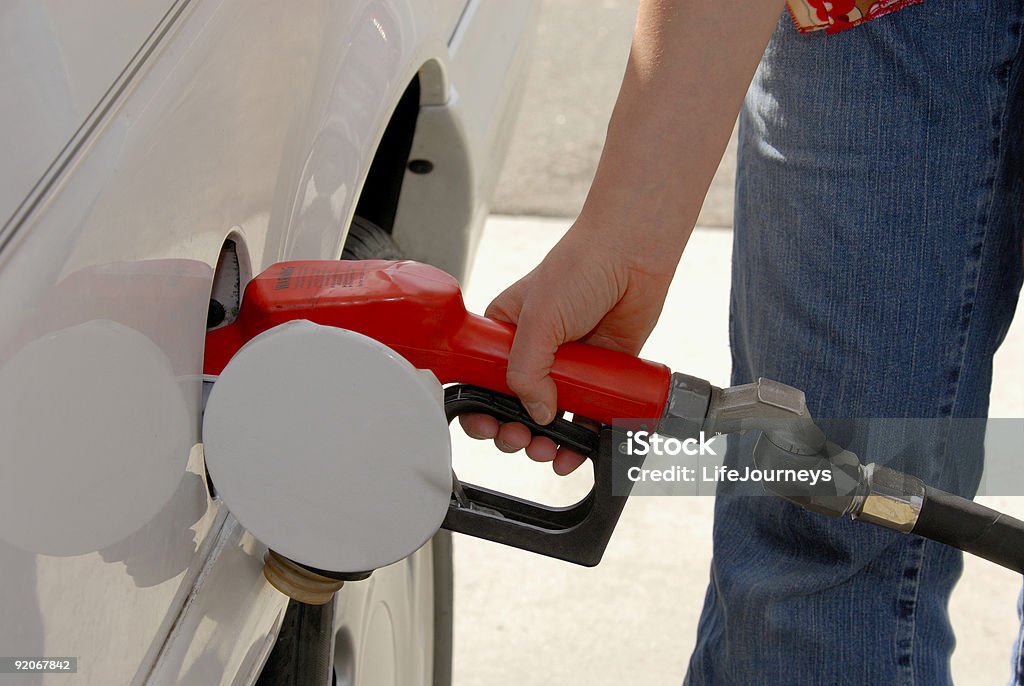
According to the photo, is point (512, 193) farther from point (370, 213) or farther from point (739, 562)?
point (739, 562)

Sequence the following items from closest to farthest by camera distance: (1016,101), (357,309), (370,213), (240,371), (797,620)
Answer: (240,371)
(357,309)
(1016,101)
(797,620)
(370,213)

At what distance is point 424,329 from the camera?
0.99m

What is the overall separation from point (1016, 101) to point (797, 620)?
66 cm

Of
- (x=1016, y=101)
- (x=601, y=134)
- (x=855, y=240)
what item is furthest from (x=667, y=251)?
(x=601, y=134)

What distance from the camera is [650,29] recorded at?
1.08 m

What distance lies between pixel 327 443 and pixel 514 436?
14.1 inches

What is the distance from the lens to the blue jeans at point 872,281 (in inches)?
49.3

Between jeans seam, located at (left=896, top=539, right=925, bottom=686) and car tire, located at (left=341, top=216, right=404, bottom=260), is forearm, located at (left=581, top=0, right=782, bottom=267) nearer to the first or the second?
car tire, located at (left=341, top=216, right=404, bottom=260)

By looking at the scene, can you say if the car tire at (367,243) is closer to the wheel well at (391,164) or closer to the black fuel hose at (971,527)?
the wheel well at (391,164)

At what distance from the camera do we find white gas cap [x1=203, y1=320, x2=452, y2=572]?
781 mm

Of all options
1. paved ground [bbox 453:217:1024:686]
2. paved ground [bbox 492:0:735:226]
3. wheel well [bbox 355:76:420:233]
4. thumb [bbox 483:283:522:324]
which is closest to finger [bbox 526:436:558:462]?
thumb [bbox 483:283:522:324]

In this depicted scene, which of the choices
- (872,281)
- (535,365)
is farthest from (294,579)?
(872,281)

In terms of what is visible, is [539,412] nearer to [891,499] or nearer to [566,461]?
[566,461]

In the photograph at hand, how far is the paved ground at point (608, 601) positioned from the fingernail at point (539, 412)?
1.19 m
